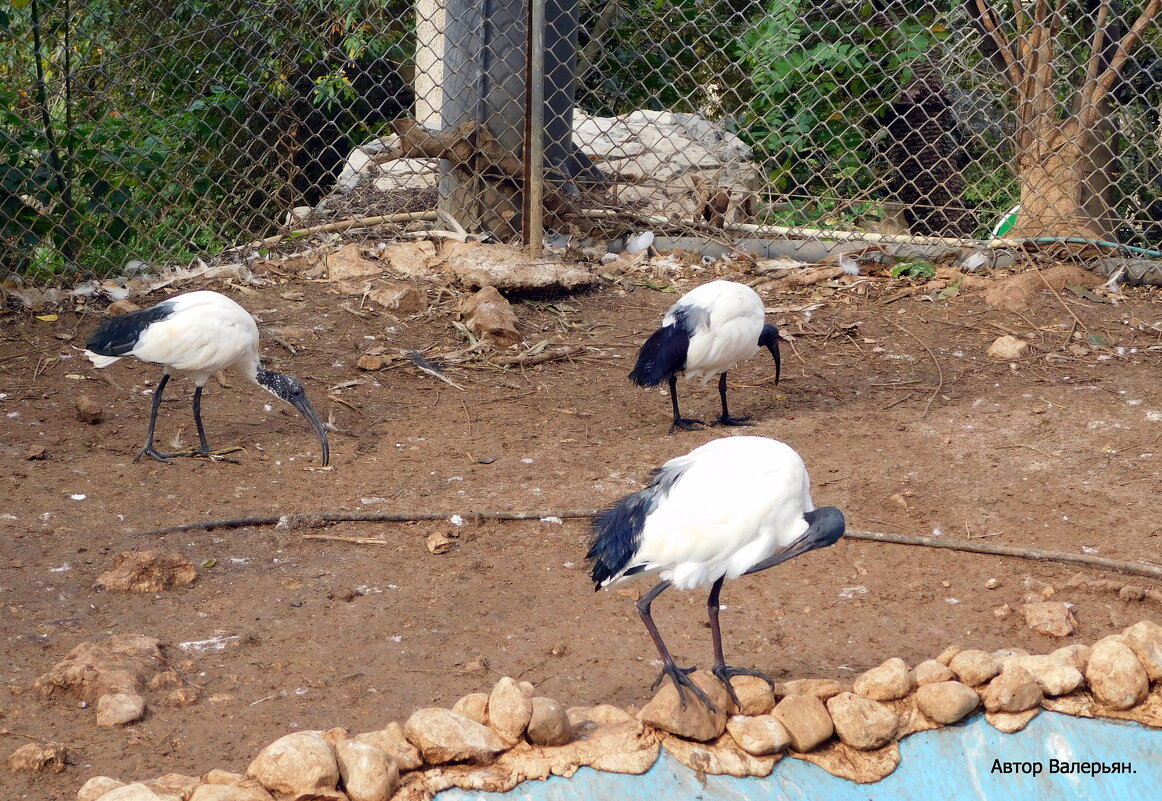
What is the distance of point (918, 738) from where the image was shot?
9.61ft

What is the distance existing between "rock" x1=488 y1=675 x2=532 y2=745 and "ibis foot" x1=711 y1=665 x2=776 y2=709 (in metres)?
0.56

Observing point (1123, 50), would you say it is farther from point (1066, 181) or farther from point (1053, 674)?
point (1053, 674)

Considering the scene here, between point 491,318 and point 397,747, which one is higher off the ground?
point 491,318

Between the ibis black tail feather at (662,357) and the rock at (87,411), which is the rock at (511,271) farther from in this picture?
the rock at (87,411)

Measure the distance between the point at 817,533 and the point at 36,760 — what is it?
1844 mm

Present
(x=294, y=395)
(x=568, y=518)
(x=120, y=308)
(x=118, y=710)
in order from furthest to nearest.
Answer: (x=120, y=308)
(x=294, y=395)
(x=568, y=518)
(x=118, y=710)

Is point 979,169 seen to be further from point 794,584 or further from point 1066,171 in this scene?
point 794,584

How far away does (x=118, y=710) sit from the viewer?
2.84 m

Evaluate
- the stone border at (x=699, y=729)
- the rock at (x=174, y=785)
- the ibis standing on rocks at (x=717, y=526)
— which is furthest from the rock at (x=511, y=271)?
the rock at (x=174, y=785)

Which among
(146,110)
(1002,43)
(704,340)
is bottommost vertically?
(704,340)

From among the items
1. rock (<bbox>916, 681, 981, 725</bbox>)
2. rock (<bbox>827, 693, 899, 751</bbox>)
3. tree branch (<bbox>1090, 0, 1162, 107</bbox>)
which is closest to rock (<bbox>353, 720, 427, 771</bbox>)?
rock (<bbox>827, 693, 899, 751</bbox>)

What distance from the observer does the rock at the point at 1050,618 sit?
3.46 metres

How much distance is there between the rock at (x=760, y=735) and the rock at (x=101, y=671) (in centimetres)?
149

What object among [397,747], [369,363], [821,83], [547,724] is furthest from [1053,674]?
[821,83]
